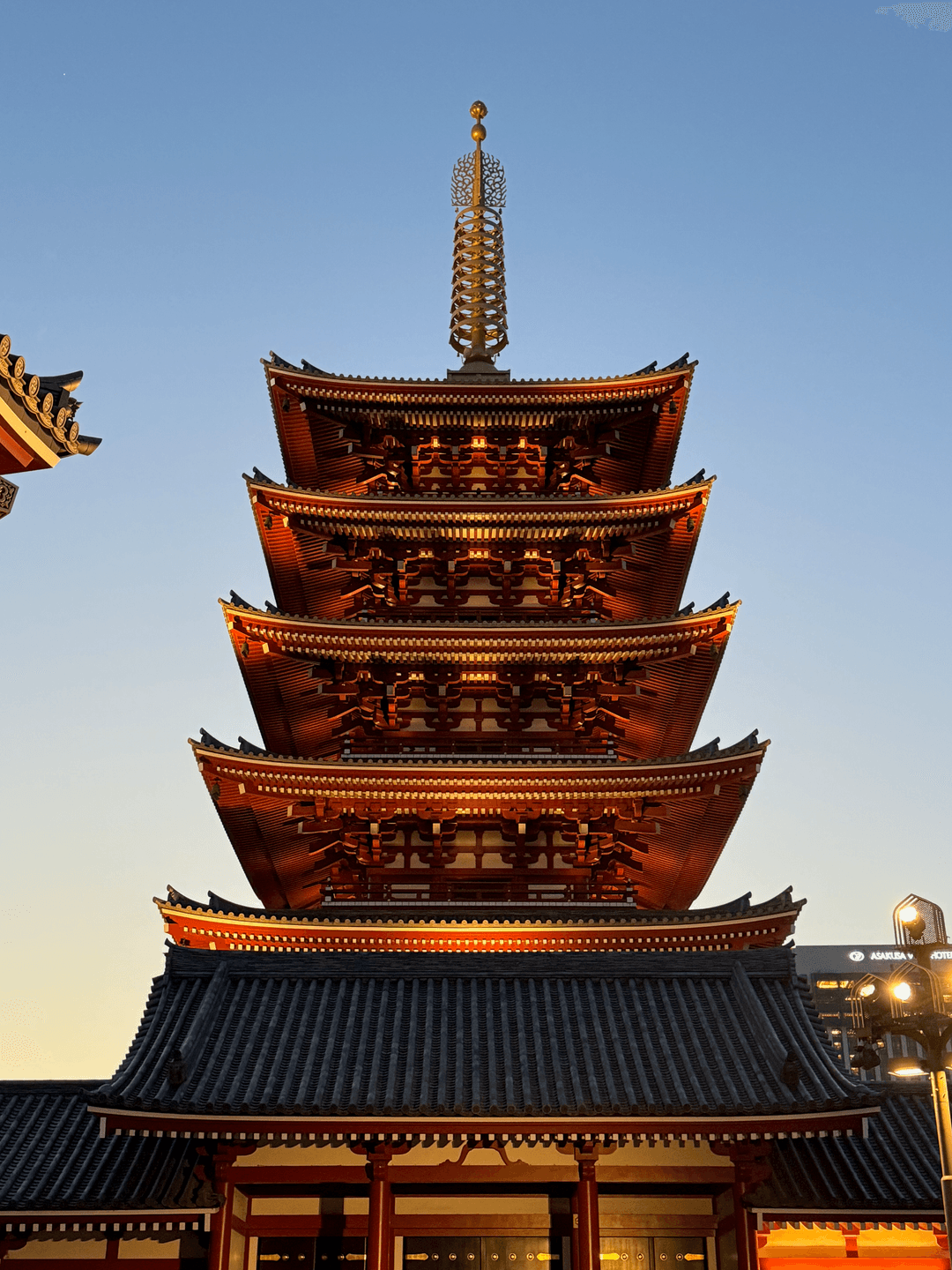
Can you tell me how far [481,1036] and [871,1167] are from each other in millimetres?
5731

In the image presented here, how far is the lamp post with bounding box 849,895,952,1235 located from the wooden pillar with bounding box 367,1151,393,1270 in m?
6.71

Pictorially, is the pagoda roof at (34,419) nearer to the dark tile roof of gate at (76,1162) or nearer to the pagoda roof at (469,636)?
the dark tile roof of gate at (76,1162)

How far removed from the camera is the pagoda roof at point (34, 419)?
8781 millimetres

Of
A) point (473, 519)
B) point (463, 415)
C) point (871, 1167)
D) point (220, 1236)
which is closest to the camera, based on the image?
point (220, 1236)

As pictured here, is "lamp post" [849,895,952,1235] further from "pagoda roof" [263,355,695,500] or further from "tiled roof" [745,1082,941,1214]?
"pagoda roof" [263,355,695,500]

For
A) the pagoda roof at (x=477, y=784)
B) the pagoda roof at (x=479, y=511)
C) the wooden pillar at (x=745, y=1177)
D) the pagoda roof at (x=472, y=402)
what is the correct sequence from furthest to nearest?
1. the pagoda roof at (x=472, y=402)
2. the pagoda roof at (x=479, y=511)
3. the pagoda roof at (x=477, y=784)
4. the wooden pillar at (x=745, y=1177)

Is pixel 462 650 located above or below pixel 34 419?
above

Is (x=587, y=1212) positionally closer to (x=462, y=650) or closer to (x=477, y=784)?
(x=477, y=784)

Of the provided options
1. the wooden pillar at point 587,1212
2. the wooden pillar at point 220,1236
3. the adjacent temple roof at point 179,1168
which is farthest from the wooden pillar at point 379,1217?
the wooden pillar at point 587,1212

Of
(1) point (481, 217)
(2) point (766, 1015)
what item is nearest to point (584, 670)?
(2) point (766, 1015)

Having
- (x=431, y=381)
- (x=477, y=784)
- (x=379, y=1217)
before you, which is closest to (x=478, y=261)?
(x=431, y=381)

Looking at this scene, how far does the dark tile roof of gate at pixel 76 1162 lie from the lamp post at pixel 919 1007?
8.87 metres

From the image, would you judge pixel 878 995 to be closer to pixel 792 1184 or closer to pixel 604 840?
pixel 792 1184

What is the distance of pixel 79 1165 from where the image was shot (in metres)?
16.5
